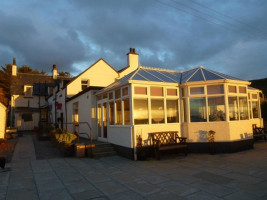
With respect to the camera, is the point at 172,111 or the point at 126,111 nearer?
the point at 126,111

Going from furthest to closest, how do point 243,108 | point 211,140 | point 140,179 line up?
point 243,108 → point 211,140 → point 140,179

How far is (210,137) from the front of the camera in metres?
8.92

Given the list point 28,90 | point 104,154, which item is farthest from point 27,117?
point 104,154

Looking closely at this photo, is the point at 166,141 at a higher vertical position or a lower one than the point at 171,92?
lower

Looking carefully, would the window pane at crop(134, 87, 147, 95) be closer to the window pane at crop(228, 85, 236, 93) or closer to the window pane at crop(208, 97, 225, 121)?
the window pane at crop(208, 97, 225, 121)

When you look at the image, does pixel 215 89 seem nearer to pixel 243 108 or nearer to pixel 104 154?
pixel 243 108

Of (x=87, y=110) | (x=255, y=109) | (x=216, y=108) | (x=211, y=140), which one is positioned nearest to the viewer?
(x=211, y=140)

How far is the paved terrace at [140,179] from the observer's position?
14.5 feet

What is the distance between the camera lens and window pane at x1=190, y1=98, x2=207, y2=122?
30.6ft

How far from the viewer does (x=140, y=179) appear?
5.54 meters

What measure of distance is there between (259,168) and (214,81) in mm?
4257

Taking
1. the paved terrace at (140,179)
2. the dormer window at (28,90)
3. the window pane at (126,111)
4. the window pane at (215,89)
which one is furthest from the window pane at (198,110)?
the dormer window at (28,90)

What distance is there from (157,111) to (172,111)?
94 centimetres

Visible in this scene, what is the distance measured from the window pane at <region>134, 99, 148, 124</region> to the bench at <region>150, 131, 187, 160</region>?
768 mm
